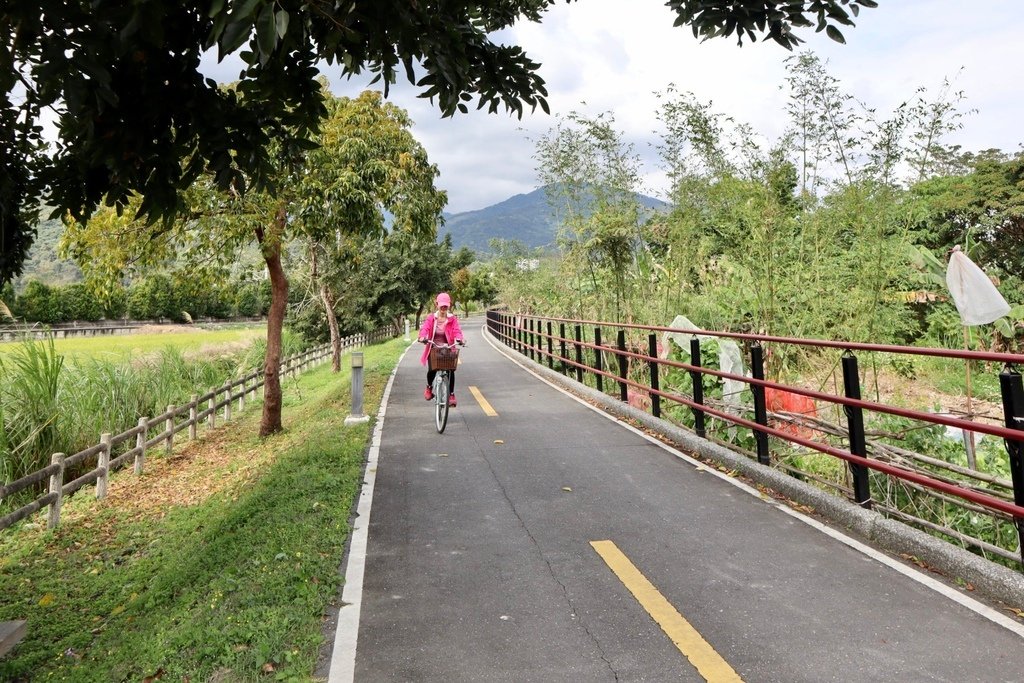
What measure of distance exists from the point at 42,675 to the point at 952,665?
532 cm

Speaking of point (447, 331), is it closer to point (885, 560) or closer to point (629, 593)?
point (629, 593)

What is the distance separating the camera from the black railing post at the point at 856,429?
514 centimetres

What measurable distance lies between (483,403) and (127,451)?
248 inches

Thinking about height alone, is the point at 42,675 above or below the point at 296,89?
below

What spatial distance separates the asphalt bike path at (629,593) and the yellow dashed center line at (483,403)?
3947 millimetres

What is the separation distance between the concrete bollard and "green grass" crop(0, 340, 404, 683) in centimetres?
47

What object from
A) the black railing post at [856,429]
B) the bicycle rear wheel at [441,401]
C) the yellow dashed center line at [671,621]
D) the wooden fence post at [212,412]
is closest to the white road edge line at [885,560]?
the black railing post at [856,429]

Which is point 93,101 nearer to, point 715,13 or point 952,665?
point 715,13

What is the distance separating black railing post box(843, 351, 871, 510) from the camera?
16.9 feet

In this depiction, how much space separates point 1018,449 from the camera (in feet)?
12.9

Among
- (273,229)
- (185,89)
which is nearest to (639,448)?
(185,89)

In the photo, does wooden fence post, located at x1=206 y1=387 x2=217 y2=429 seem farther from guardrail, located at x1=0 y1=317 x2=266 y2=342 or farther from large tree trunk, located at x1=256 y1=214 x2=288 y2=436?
guardrail, located at x1=0 y1=317 x2=266 y2=342

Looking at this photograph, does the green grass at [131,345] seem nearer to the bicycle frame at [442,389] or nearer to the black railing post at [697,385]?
the bicycle frame at [442,389]

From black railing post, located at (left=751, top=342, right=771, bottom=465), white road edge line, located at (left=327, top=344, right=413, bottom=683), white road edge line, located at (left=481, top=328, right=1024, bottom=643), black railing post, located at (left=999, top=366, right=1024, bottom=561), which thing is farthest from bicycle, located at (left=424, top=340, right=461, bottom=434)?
black railing post, located at (left=999, top=366, right=1024, bottom=561)
